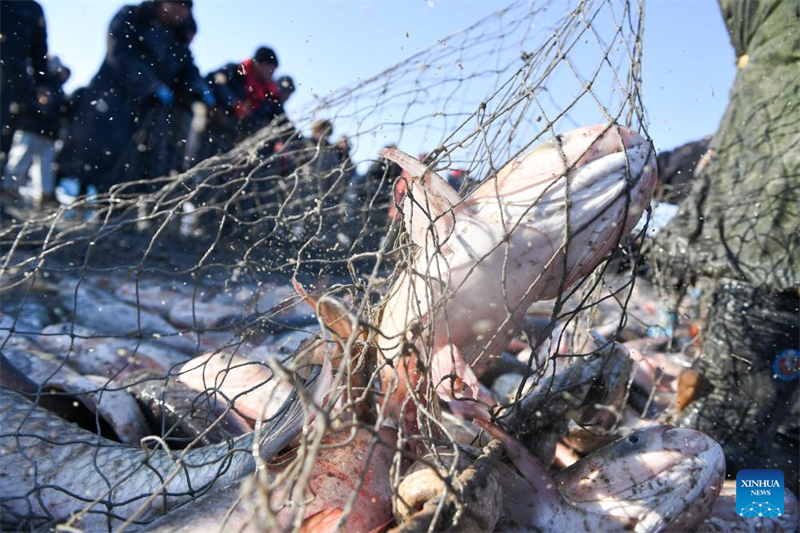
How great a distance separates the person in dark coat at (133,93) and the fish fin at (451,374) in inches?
206

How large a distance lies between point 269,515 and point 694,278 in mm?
2872

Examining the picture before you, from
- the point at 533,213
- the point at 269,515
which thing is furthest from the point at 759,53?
the point at 269,515

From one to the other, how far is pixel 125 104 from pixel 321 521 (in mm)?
5817

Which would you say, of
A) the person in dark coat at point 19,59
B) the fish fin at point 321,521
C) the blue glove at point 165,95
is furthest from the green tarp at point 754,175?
the person in dark coat at point 19,59

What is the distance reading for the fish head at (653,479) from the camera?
169 centimetres

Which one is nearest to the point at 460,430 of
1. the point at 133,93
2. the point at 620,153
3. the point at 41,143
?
the point at 620,153

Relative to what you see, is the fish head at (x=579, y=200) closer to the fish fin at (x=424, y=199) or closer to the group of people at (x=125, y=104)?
the fish fin at (x=424, y=199)

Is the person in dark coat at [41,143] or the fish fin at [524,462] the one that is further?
the person in dark coat at [41,143]

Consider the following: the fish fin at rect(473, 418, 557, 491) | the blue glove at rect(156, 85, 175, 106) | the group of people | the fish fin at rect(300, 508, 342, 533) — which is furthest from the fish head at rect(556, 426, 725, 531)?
the blue glove at rect(156, 85, 175, 106)

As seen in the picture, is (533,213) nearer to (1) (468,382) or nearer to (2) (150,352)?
(1) (468,382)

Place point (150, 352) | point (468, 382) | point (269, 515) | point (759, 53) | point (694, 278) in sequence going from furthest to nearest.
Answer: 1. point (150, 352)
2. point (694, 278)
3. point (759, 53)
4. point (468, 382)
5. point (269, 515)

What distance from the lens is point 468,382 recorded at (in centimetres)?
158

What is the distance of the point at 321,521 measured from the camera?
1.56 metres

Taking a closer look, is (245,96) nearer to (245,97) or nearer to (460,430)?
(245,97)
